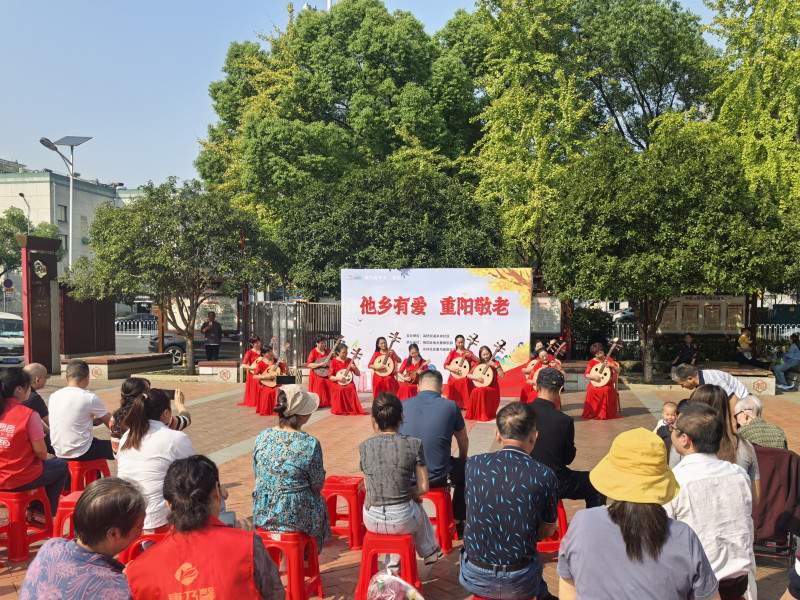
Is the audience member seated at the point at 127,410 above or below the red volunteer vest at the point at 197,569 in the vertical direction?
above

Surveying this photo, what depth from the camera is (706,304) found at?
18.5m

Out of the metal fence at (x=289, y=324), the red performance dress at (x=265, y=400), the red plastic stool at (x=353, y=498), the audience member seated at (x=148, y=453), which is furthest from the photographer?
the metal fence at (x=289, y=324)

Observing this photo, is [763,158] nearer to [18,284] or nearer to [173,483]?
[173,483]

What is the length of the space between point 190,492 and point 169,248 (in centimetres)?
1418

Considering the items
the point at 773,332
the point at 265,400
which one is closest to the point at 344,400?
the point at 265,400

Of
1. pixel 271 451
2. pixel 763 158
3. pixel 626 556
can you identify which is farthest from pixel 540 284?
pixel 626 556

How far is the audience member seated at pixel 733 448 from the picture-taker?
13.7 feet

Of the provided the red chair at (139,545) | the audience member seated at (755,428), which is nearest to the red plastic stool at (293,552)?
the red chair at (139,545)

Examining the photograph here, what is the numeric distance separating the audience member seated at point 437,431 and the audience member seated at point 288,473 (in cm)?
101

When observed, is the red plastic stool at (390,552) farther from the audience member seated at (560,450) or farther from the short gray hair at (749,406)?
the short gray hair at (749,406)

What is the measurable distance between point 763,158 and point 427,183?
30.3 ft

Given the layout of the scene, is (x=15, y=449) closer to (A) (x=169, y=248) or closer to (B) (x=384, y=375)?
(B) (x=384, y=375)

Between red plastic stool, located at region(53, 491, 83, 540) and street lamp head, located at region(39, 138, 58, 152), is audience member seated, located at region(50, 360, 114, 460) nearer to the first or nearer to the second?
red plastic stool, located at region(53, 491, 83, 540)

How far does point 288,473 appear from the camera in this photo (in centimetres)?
438
